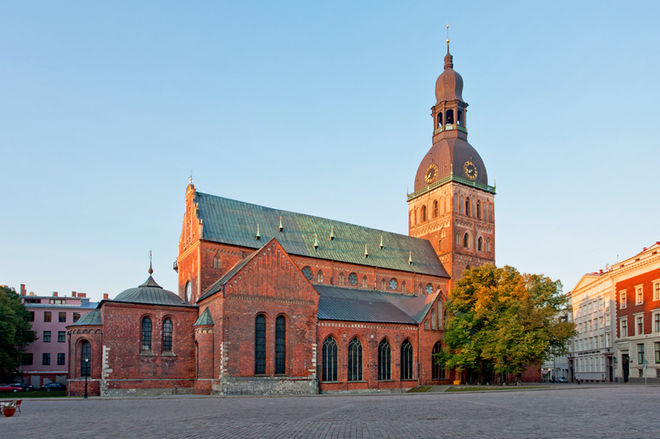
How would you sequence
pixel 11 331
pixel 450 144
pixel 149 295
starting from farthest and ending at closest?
pixel 450 144 → pixel 11 331 → pixel 149 295

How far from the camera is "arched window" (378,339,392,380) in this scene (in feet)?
163

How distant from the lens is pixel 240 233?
5103 centimetres

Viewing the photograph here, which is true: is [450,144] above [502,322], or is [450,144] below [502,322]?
above

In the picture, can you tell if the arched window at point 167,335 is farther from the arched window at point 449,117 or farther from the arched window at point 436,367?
the arched window at point 449,117

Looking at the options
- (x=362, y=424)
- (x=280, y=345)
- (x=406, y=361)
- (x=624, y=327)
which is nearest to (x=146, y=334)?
(x=280, y=345)

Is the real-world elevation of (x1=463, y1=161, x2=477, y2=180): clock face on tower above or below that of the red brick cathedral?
above

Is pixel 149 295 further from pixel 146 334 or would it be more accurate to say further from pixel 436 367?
pixel 436 367

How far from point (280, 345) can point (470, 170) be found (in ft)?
114

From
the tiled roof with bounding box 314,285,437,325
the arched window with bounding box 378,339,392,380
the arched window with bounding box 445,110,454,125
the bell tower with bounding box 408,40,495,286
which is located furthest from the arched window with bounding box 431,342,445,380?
the arched window with bounding box 445,110,454,125

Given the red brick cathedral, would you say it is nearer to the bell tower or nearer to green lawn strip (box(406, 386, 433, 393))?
the bell tower

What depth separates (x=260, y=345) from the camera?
43.4m

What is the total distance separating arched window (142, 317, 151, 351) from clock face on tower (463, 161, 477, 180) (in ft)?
133

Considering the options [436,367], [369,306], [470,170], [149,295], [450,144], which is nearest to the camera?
[149,295]

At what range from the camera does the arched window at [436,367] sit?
52.7 meters
